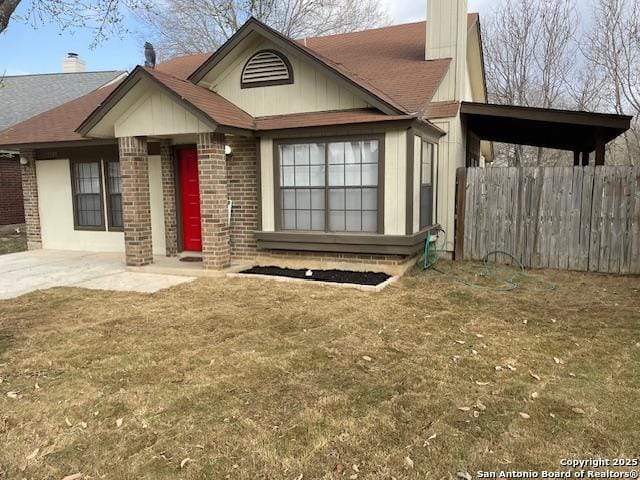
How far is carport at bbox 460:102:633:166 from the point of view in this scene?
26.9 feet

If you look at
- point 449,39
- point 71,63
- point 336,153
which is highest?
point 71,63

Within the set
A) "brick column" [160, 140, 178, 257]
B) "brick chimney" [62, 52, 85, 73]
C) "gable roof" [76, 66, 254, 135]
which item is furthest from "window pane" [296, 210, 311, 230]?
"brick chimney" [62, 52, 85, 73]

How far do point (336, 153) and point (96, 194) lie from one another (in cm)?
627

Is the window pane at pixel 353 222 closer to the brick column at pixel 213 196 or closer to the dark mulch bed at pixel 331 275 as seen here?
the dark mulch bed at pixel 331 275

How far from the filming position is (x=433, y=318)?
5820 millimetres

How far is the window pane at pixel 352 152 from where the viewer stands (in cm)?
810

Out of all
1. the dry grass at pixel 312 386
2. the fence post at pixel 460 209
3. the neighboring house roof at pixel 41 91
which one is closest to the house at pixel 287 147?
the fence post at pixel 460 209

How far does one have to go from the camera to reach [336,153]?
824cm

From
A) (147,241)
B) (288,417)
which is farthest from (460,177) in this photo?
(288,417)

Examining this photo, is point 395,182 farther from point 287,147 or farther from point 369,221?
point 287,147

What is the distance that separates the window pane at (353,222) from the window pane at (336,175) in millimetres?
546

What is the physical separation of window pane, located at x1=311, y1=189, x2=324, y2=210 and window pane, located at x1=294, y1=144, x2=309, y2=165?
0.54 meters

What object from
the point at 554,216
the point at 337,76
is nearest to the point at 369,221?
the point at 337,76

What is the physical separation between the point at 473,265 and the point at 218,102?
565cm
